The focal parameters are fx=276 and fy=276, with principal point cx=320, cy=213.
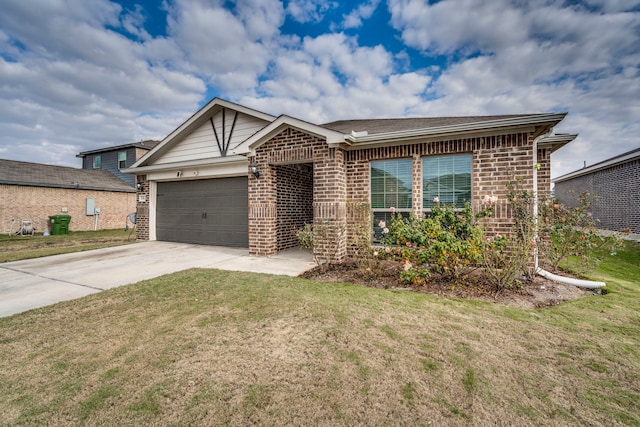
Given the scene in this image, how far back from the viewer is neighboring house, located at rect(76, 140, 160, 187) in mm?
22656

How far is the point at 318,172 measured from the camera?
6.67m

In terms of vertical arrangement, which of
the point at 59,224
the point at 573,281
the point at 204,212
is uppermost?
the point at 204,212

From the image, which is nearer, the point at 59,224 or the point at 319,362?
the point at 319,362

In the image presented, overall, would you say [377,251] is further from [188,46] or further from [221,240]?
[188,46]

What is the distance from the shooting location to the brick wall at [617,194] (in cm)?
1266

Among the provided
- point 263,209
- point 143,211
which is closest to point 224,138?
point 263,209

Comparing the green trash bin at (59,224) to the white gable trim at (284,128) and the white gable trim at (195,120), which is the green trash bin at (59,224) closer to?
the white gable trim at (195,120)

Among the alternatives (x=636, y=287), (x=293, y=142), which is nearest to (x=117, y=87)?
(x=293, y=142)

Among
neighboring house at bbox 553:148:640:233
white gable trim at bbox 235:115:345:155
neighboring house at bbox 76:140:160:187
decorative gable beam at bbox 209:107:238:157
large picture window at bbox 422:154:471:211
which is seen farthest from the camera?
neighboring house at bbox 76:140:160:187

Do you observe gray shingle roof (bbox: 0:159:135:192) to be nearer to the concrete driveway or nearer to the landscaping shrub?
the concrete driveway

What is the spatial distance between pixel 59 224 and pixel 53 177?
12.8ft

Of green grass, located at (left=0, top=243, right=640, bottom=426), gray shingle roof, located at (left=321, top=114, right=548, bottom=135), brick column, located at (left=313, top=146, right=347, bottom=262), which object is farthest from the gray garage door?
green grass, located at (left=0, top=243, right=640, bottom=426)

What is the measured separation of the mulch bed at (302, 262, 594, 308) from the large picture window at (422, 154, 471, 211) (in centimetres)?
160

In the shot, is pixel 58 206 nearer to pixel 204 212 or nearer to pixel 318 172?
pixel 204 212
